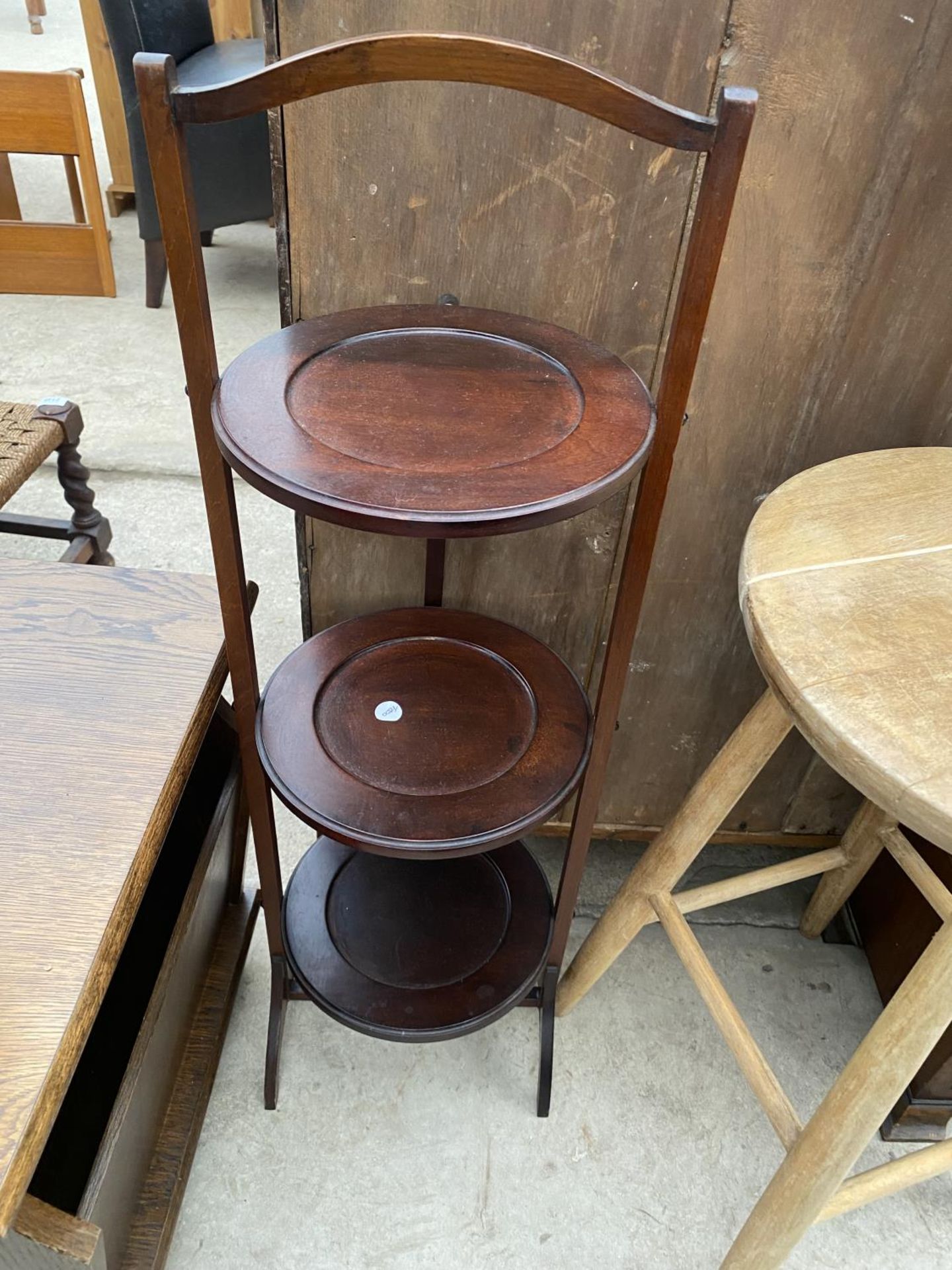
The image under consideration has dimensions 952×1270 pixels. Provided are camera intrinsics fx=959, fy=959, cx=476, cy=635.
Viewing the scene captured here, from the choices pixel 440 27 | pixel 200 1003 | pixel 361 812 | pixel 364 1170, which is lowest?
pixel 364 1170

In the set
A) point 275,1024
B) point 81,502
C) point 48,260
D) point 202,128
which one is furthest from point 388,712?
point 48,260

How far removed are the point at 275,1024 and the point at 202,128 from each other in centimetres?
240

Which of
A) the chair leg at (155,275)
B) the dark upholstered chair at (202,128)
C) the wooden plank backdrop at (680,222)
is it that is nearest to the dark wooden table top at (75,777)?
the wooden plank backdrop at (680,222)

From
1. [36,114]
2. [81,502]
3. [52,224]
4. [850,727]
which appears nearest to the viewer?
[850,727]

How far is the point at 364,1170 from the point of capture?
49.2 inches

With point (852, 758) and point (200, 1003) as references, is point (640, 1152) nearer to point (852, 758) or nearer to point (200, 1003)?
point (200, 1003)

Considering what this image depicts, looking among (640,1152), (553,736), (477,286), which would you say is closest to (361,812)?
(553,736)

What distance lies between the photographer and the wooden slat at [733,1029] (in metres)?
1.03

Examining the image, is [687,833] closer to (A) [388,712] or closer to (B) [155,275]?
(A) [388,712]

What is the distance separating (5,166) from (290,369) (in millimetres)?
2701

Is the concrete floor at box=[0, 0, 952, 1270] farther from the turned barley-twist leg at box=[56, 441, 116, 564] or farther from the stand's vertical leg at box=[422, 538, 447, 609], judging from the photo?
the turned barley-twist leg at box=[56, 441, 116, 564]

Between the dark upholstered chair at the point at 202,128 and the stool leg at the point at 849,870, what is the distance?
2247 mm

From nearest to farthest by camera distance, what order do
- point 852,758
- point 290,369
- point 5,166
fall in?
point 852,758, point 290,369, point 5,166

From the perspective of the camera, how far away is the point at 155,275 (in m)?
3.07
